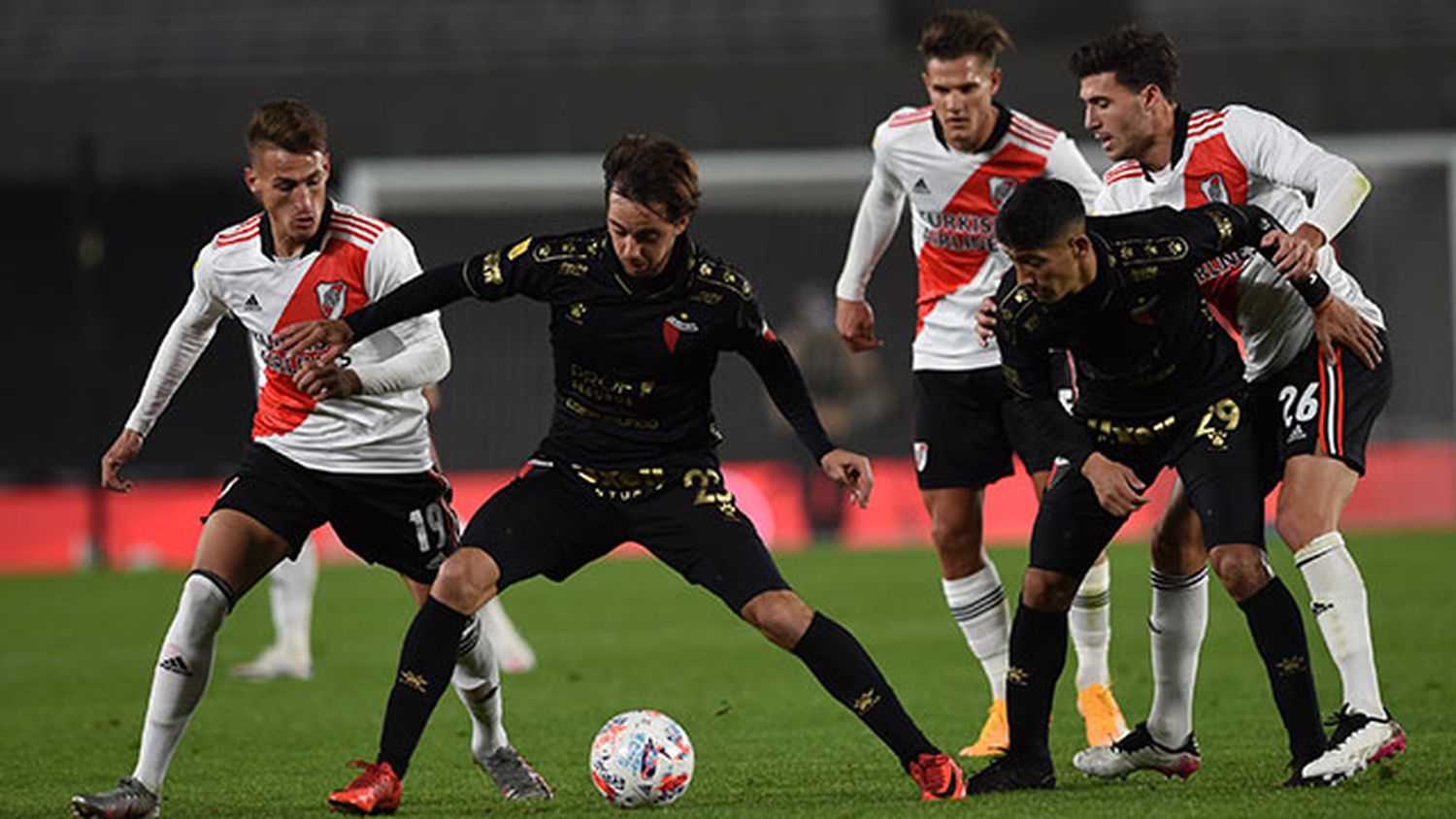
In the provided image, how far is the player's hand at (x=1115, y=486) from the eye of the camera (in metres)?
5.37

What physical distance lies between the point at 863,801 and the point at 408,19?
17.7 meters

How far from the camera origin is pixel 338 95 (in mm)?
19688

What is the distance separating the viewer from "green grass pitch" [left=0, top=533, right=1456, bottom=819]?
5820mm

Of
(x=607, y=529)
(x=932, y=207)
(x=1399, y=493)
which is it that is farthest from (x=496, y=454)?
(x=607, y=529)

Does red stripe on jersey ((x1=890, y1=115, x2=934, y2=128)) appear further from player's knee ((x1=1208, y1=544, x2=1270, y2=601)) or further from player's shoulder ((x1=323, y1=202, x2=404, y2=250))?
player's knee ((x1=1208, y1=544, x2=1270, y2=601))

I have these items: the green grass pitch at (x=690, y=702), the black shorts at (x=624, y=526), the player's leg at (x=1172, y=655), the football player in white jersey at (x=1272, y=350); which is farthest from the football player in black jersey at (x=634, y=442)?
the football player in white jersey at (x=1272, y=350)

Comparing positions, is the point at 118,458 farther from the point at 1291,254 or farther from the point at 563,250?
the point at 1291,254

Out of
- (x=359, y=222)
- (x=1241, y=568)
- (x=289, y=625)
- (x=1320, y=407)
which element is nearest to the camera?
(x=1241, y=568)

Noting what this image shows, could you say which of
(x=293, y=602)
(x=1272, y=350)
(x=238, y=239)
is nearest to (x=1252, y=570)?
(x=1272, y=350)

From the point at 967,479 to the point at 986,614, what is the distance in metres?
0.46

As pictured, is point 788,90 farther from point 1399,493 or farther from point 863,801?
point 863,801

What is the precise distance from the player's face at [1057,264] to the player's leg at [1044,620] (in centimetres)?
60

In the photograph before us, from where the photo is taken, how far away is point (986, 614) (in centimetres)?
717

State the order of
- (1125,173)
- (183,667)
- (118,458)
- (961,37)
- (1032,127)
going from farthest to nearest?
(1032,127) → (961,37) → (1125,173) → (118,458) → (183,667)
